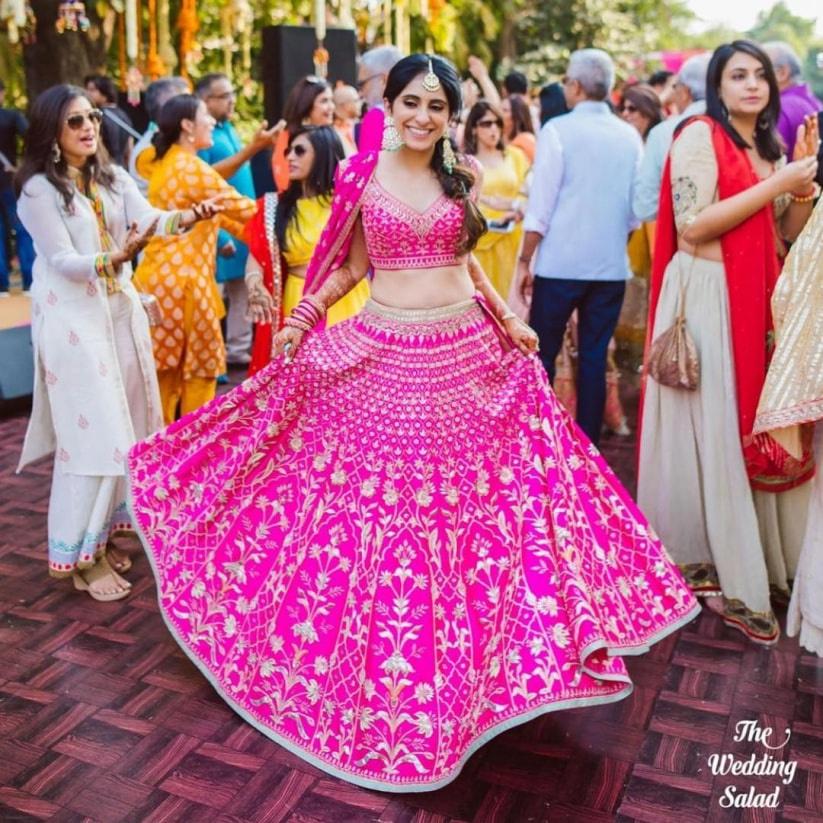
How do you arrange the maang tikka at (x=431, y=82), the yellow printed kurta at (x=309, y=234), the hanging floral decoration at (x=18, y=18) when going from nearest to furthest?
the maang tikka at (x=431, y=82) < the yellow printed kurta at (x=309, y=234) < the hanging floral decoration at (x=18, y=18)

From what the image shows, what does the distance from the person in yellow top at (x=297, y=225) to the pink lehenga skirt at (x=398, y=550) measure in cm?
110

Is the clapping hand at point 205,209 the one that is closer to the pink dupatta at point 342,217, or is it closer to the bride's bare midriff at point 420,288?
the pink dupatta at point 342,217

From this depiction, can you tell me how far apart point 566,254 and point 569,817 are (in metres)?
2.47

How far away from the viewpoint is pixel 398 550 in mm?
2506

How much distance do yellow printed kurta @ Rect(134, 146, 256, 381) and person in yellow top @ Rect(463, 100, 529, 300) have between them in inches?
55.4

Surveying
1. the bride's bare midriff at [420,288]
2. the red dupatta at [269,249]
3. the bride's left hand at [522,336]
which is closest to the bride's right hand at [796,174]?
the bride's left hand at [522,336]

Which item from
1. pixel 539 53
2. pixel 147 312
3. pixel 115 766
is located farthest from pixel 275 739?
pixel 539 53

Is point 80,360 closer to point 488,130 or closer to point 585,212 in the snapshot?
point 585,212

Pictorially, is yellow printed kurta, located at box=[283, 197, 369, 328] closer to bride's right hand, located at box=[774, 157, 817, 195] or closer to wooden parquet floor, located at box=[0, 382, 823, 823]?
wooden parquet floor, located at box=[0, 382, 823, 823]

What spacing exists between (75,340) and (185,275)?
1118 mm

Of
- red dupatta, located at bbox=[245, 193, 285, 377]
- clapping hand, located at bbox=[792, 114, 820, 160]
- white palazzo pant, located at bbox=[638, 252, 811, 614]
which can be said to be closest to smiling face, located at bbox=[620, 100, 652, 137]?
red dupatta, located at bbox=[245, 193, 285, 377]

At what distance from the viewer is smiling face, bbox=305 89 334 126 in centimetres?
459

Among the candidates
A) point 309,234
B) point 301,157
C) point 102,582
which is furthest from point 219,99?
point 102,582

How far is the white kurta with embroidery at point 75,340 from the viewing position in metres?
3.21
